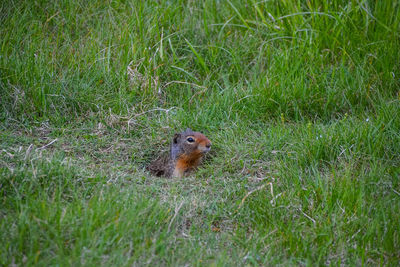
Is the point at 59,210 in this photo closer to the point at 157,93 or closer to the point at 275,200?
the point at 275,200

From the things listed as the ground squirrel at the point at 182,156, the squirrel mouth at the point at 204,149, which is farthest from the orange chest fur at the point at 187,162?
the squirrel mouth at the point at 204,149

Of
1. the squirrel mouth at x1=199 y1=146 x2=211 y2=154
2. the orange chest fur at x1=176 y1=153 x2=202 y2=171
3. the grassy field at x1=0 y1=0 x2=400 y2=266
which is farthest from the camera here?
the orange chest fur at x1=176 y1=153 x2=202 y2=171

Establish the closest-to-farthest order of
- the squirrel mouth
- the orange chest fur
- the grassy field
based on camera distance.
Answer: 1. the grassy field
2. the squirrel mouth
3. the orange chest fur

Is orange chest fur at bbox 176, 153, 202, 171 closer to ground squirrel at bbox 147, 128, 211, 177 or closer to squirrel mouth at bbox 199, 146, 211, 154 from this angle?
ground squirrel at bbox 147, 128, 211, 177

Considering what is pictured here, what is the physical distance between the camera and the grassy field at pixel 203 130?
329cm

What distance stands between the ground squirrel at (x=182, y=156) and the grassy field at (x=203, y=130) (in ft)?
0.53

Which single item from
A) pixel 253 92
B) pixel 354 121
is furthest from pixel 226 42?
pixel 354 121

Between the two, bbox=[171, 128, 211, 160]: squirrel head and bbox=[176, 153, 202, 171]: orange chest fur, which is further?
bbox=[176, 153, 202, 171]: orange chest fur

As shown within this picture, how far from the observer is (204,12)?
637 cm

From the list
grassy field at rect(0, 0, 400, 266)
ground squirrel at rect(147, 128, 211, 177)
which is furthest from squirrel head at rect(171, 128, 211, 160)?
grassy field at rect(0, 0, 400, 266)

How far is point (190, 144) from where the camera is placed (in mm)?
4863

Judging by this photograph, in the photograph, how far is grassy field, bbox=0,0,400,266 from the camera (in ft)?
10.8

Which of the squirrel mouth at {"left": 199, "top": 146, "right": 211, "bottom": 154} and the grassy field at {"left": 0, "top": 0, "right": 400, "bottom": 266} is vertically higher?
the grassy field at {"left": 0, "top": 0, "right": 400, "bottom": 266}

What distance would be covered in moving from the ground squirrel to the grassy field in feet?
0.53
